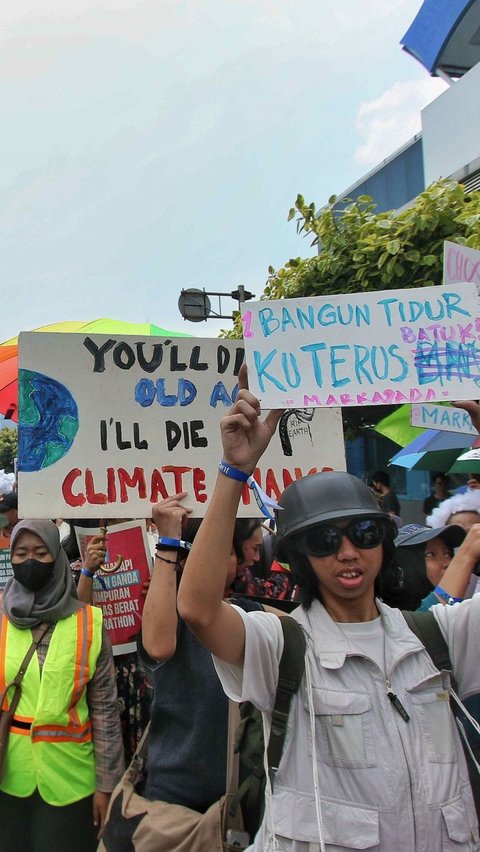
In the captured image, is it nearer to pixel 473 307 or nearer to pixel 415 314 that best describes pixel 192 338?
pixel 415 314

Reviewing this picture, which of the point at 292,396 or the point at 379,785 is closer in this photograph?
the point at 379,785

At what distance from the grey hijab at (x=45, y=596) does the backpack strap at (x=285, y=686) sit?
1431 mm

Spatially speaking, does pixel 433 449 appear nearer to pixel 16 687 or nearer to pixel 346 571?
pixel 16 687

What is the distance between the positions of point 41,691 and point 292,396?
1.51m

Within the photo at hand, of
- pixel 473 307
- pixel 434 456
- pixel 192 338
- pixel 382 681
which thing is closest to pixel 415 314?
pixel 473 307

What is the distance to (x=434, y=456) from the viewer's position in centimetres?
667

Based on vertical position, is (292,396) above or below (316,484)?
above

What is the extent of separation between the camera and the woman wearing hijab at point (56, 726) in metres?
2.45

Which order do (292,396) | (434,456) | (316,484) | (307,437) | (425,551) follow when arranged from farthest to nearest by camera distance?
(434,456)
(425,551)
(307,437)
(292,396)
(316,484)

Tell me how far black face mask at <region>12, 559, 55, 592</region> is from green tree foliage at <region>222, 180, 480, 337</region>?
3.17 m

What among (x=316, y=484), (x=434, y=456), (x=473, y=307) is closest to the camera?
(x=316, y=484)

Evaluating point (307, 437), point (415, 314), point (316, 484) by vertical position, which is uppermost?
point (415, 314)

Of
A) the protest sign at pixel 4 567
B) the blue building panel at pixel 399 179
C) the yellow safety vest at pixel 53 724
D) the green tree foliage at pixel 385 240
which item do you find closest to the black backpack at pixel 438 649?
the yellow safety vest at pixel 53 724

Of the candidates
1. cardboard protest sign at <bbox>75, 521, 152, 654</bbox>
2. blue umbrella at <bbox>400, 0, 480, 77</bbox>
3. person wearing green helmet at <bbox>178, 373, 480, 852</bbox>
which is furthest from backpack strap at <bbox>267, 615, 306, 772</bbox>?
blue umbrella at <bbox>400, 0, 480, 77</bbox>
